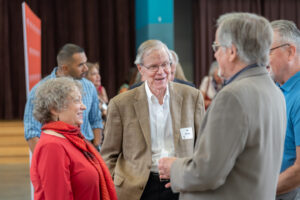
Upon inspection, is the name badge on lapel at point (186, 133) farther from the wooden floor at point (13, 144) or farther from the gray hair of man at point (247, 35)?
the wooden floor at point (13, 144)

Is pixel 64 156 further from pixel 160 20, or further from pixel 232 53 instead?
pixel 160 20

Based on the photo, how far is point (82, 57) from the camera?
11.8ft

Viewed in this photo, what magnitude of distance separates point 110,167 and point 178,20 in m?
6.52

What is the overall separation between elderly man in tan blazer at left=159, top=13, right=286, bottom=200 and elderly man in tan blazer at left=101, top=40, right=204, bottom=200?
29.0 inches

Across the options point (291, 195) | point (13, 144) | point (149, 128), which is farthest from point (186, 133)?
point (13, 144)

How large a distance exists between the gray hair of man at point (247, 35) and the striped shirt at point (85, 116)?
225 centimetres

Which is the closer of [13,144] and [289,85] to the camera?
[289,85]

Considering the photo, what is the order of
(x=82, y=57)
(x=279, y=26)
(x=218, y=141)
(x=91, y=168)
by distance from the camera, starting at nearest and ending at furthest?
(x=218, y=141) < (x=279, y=26) < (x=91, y=168) < (x=82, y=57)

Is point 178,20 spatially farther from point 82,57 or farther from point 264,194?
point 264,194

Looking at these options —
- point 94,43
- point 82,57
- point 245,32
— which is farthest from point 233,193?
point 94,43

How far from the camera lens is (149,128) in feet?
7.20

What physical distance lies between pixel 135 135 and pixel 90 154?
0.89 ft

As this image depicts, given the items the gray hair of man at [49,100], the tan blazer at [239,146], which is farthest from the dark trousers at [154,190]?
the tan blazer at [239,146]

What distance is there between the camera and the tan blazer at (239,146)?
1307mm
